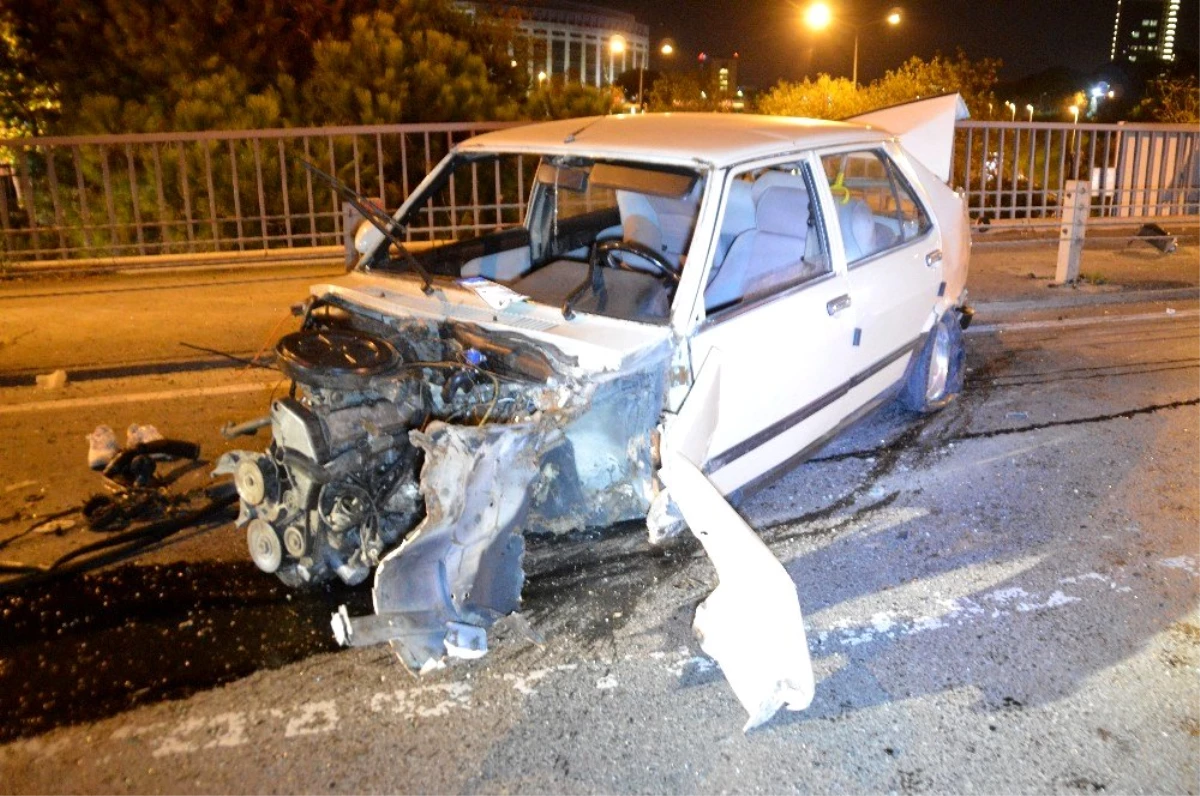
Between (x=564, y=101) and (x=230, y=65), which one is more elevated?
(x=230, y=65)

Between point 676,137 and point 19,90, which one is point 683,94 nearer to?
point 19,90

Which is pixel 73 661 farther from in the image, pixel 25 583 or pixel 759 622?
pixel 759 622

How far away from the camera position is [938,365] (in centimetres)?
638

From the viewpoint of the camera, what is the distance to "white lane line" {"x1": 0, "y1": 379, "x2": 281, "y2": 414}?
6.39 meters

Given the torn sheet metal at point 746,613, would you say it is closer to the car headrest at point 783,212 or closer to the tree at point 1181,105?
the car headrest at point 783,212

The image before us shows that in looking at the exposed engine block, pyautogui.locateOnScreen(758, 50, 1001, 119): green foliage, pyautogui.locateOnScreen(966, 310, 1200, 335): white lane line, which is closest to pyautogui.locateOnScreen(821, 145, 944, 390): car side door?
the exposed engine block

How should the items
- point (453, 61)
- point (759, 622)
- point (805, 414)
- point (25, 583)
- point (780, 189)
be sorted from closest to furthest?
point (759, 622), point (25, 583), point (805, 414), point (780, 189), point (453, 61)

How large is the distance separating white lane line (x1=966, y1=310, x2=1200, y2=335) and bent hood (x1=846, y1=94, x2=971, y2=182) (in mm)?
1843

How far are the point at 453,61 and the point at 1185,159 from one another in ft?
31.6

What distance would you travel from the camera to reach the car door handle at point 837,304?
190 inches

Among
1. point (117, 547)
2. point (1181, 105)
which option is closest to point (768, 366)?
point (117, 547)

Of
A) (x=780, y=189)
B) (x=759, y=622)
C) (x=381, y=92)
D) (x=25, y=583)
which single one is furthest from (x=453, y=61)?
(x=759, y=622)

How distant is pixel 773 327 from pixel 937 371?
2318mm

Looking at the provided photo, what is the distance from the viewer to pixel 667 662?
3.78m
